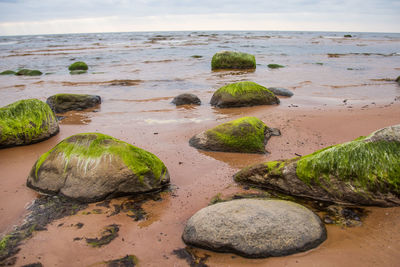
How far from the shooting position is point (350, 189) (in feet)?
13.3

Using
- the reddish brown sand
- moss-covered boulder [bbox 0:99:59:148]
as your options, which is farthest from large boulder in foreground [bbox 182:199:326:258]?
moss-covered boulder [bbox 0:99:59:148]

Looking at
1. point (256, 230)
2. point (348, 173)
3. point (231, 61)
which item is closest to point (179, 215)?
point (256, 230)

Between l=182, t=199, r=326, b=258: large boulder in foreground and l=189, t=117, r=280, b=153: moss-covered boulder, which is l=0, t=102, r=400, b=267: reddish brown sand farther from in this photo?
l=189, t=117, r=280, b=153: moss-covered boulder

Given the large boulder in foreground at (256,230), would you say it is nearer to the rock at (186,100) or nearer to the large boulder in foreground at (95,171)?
the large boulder in foreground at (95,171)

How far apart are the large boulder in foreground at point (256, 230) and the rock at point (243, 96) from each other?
6.15 m

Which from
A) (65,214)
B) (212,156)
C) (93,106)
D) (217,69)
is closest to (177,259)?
(65,214)

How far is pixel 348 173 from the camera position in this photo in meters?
4.13

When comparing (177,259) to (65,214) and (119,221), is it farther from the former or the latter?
(65,214)

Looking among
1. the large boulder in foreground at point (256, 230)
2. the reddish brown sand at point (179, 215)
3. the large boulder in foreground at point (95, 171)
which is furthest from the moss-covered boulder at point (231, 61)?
the large boulder in foreground at point (256, 230)

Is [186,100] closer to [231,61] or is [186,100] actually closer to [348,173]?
[348,173]

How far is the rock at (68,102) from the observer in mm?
9562

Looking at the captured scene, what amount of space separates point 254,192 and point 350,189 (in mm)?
1246

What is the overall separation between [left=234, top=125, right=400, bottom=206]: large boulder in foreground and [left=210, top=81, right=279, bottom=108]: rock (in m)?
5.05

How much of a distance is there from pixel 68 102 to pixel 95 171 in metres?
6.11
